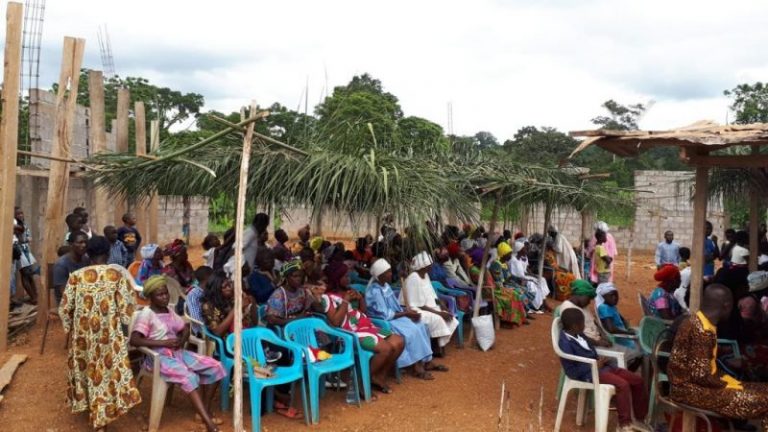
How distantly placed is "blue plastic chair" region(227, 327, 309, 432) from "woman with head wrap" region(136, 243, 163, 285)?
2.51 m

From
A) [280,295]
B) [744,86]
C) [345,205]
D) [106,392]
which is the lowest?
[106,392]

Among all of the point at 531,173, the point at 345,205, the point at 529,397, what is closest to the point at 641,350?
the point at 529,397

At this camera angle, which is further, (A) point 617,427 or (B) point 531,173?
(B) point 531,173

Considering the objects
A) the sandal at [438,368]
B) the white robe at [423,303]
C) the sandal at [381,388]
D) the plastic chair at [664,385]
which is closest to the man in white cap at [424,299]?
the white robe at [423,303]

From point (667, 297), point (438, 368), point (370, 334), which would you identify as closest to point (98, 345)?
point (370, 334)

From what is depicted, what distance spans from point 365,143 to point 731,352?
370cm

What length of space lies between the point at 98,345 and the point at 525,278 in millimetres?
6887

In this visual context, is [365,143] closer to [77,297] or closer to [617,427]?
[77,297]

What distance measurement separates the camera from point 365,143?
6.12 meters

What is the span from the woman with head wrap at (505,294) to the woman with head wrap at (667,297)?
2835 millimetres

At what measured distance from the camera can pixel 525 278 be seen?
9930 mm

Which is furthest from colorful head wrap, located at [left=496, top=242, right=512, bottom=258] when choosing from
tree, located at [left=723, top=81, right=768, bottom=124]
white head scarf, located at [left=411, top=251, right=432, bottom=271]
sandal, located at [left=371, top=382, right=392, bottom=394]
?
tree, located at [left=723, top=81, right=768, bottom=124]

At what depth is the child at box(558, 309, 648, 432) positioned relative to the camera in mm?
4750

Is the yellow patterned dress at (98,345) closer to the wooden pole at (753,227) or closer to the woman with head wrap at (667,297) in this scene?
the woman with head wrap at (667,297)
